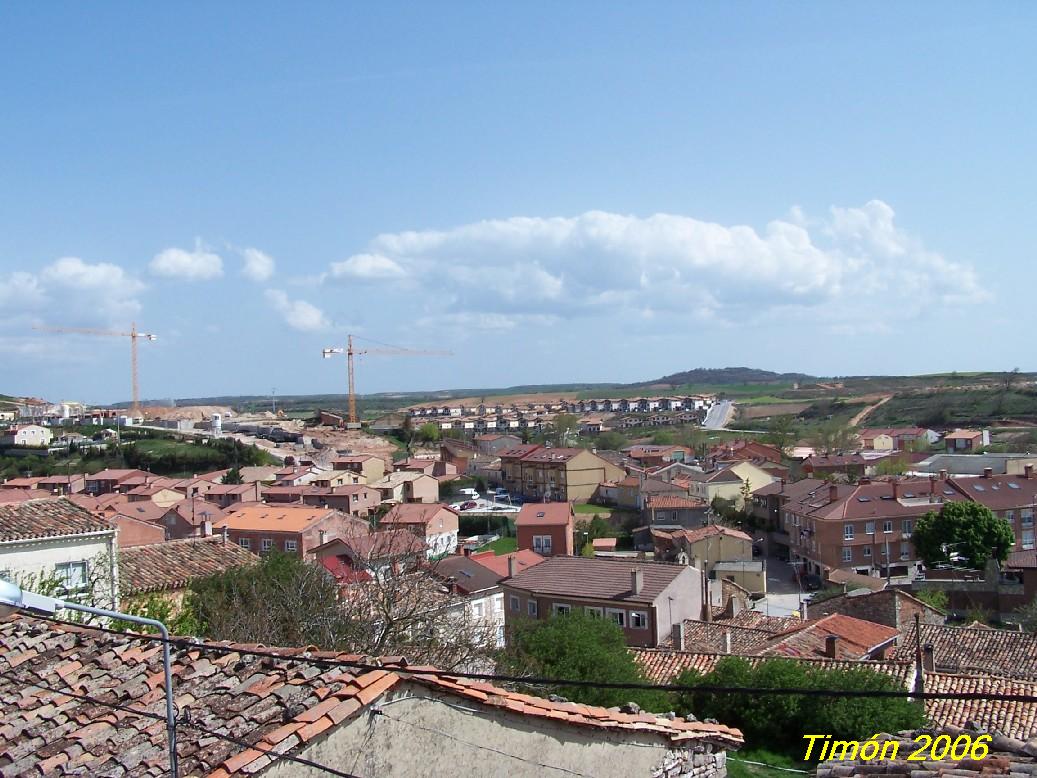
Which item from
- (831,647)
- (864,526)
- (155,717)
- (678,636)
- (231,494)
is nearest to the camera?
(155,717)

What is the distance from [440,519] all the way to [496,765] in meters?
43.5

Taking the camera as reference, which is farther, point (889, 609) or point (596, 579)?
point (596, 579)

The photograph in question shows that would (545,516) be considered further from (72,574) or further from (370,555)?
(72,574)

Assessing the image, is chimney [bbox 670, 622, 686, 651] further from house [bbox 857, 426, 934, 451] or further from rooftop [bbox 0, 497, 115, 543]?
house [bbox 857, 426, 934, 451]

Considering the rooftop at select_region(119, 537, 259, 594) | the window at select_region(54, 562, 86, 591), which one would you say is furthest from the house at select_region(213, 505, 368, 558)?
the window at select_region(54, 562, 86, 591)

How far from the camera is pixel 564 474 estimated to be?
67.4 metres

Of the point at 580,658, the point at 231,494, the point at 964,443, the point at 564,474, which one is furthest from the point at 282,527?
the point at 964,443

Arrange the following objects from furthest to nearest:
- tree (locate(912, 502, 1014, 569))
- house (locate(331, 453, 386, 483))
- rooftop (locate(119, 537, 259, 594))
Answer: house (locate(331, 453, 386, 483)), tree (locate(912, 502, 1014, 569)), rooftop (locate(119, 537, 259, 594))

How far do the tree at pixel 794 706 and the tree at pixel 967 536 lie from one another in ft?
86.9

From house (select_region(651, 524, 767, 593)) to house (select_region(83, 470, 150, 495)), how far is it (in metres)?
38.1

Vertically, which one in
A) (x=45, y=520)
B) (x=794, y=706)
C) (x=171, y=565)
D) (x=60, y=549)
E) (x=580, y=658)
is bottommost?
(x=794, y=706)

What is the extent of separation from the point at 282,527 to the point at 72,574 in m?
28.7

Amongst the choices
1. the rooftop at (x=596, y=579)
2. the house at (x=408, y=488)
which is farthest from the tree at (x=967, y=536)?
the house at (x=408, y=488)

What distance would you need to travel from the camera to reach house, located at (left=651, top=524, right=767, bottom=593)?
38906 mm
